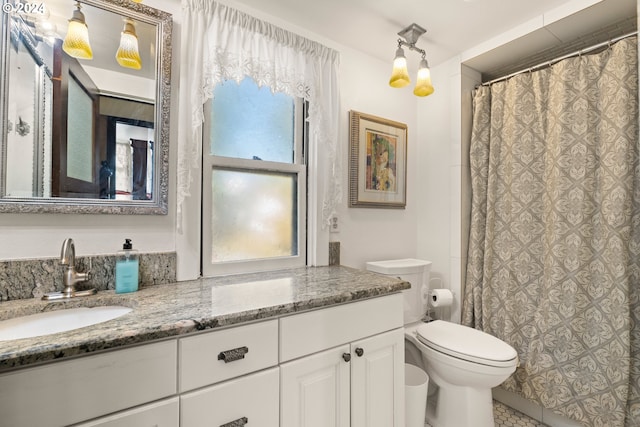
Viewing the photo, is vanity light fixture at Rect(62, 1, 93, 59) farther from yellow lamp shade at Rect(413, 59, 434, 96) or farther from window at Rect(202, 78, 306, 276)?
yellow lamp shade at Rect(413, 59, 434, 96)

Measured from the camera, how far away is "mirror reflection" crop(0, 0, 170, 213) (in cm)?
105

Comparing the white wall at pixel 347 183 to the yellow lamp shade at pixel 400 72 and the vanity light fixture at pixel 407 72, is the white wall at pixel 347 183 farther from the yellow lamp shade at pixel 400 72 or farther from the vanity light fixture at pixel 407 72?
the yellow lamp shade at pixel 400 72

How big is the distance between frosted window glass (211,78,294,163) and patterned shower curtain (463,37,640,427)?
1.30 metres

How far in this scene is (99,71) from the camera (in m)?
1.18

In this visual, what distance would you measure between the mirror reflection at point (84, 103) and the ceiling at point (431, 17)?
62cm

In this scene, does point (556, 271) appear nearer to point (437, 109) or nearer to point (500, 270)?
point (500, 270)

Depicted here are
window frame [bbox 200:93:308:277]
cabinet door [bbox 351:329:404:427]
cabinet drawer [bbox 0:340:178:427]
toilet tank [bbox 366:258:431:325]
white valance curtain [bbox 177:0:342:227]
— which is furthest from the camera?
toilet tank [bbox 366:258:431:325]

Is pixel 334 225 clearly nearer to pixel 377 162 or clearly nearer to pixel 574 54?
pixel 377 162

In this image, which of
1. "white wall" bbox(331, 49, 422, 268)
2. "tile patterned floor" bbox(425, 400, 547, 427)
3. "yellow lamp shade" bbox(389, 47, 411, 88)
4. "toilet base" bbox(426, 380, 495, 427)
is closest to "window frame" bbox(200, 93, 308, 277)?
"white wall" bbox(331, 49, 422, 268)

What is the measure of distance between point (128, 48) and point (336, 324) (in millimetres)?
1451

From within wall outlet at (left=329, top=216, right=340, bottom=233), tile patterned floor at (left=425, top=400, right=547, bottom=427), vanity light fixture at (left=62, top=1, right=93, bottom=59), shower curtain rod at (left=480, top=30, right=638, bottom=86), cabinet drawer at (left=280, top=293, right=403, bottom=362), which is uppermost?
shower curtain rod at (left=480, top=30, right=638, bottom=86)

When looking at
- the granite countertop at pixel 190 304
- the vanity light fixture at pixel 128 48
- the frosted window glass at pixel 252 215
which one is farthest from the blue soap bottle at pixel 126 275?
the vanity light fixture at pixel 128 48

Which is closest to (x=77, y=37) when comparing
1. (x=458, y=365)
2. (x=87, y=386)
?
(x=87, y=386)

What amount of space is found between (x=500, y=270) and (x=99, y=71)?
7.77 ft
